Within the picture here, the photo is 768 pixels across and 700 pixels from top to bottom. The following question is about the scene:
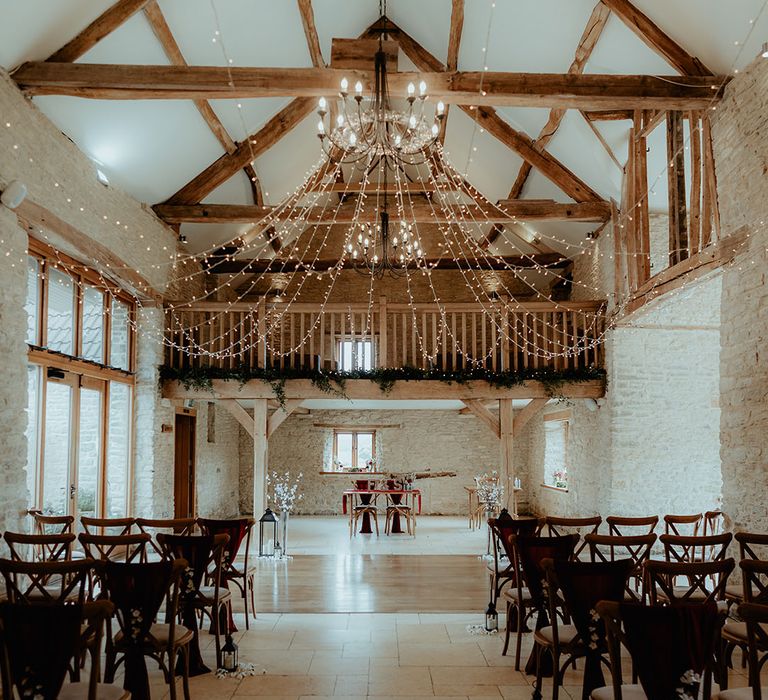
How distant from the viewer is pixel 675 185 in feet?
26.3

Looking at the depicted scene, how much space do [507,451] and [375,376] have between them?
225 centimetres

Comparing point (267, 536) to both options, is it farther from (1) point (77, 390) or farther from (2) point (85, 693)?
(2) point (85, 693)

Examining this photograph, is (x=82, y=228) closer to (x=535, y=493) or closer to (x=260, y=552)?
(x=260, y=552)

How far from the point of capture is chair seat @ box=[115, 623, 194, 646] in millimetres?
4039

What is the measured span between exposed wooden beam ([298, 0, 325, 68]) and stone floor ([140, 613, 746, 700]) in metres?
6.88

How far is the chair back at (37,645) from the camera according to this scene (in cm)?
279

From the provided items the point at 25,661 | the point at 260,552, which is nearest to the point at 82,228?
the point at 260,552

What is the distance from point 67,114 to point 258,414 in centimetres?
485

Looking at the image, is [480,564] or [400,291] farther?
[400,291]

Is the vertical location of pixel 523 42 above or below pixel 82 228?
above

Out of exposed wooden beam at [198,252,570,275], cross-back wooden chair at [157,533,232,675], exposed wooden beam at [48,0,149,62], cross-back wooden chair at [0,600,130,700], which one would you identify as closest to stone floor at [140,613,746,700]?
cross-back wooden chair at [157,533,232,675]

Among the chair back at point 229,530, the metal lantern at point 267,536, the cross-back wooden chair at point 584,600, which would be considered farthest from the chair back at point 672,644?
the metal lantern at point 267,536

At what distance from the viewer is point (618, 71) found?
7812 millimetres

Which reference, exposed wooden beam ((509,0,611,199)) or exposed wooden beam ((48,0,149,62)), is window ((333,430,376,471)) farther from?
exposed wooden beam ((48,0,149,62))
